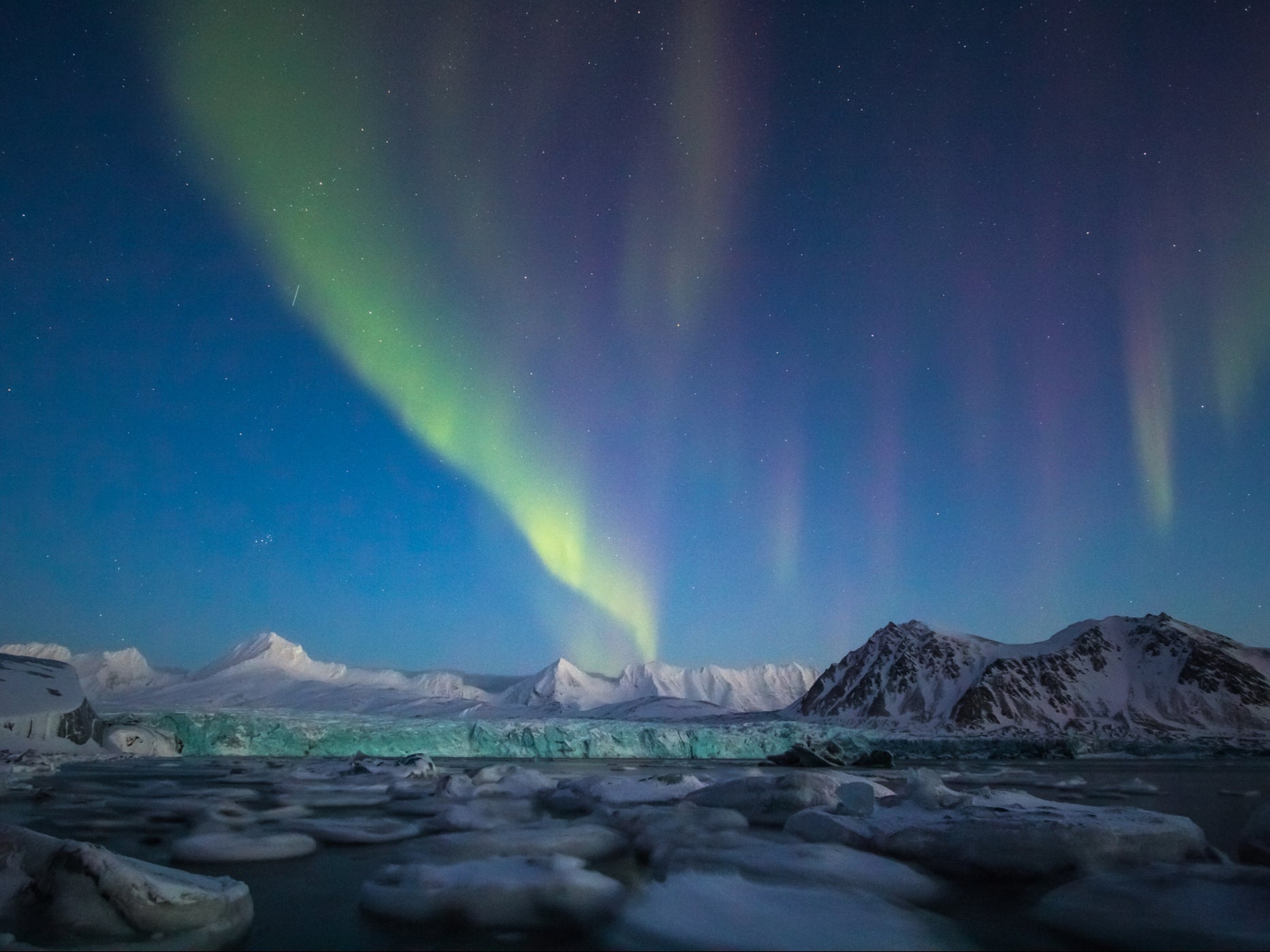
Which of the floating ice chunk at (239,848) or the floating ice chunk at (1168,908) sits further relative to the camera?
the floating ice chunk at (239,848)

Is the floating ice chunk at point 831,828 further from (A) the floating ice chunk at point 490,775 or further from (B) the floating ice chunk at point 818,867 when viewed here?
(A) the floating ice chunk at point 490,775

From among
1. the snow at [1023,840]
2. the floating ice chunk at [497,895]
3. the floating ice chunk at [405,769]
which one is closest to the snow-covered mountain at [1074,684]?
the floating ice chunk at [405,769]

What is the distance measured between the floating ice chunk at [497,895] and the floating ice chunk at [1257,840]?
285 inches

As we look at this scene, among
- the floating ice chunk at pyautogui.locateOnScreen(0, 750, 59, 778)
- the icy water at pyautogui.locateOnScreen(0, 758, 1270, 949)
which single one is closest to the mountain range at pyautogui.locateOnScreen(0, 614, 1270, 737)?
the floating ice chunk at pyautogui.locateOnScreen(0, 750, 59, 778)

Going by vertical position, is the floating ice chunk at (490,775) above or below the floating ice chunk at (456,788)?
below

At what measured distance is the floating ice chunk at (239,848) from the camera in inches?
289

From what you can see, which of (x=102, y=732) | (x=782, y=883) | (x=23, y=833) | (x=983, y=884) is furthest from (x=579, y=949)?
(x=102, y=732)

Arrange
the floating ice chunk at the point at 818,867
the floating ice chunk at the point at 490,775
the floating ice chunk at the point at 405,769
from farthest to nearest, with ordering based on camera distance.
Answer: the floating ice chunk at the point at 405,769
the floating ice chunk at the point at 490,775
the floating ice chunk at the point at 818,867

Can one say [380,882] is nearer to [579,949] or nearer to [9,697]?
[579,949]

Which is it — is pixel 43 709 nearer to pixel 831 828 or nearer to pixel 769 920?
pixel 831 828

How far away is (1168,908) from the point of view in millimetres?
5070

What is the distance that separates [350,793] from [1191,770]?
141ft

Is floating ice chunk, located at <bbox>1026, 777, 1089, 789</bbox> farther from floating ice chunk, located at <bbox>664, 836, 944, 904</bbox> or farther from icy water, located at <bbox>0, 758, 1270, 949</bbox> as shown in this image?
floating ice chunk, located at <bbox>664, 836, 944, 904</bbox>

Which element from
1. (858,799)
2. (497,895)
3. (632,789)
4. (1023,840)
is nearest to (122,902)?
(497,895)
